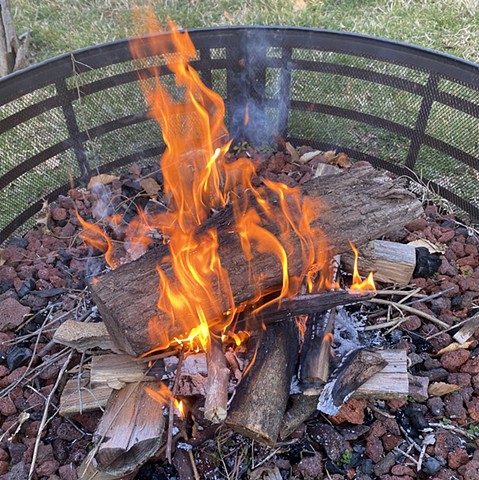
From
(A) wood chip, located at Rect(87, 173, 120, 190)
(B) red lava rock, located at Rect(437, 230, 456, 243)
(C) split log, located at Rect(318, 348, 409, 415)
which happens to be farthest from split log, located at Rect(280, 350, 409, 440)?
(A) wood chip, located at Rect(87, 173, 120, 190)

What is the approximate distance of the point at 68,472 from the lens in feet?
6.01

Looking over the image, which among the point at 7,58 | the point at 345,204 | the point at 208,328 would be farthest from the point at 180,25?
the point at 208,328

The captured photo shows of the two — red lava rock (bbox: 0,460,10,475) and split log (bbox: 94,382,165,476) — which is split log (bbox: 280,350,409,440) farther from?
red lava rock (bbox: 0,460,10,475)

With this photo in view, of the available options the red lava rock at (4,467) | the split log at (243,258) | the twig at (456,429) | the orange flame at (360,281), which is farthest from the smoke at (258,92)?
the red lava rock at (4,467)

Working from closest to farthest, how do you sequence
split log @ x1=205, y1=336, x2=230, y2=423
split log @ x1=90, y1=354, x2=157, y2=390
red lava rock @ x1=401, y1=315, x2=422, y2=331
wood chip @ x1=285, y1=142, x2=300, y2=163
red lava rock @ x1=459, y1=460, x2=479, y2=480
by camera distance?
split log @ x1=205, y1=336, x2=230, y2=423, red lava rock @ x1=459, y1=460, x2=479, y2=480, split log @ x1=90, y1=354, x2=157, y2=390, red lava rock @ x1=401, y1=315, x2=422, y2=331, wood chip @ x1=285, y1=142, x2=300, y2=163

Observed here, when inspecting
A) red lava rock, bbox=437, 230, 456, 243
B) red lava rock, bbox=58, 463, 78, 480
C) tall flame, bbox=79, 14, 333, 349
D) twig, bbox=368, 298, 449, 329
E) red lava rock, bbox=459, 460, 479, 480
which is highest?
tall flame, bbox=79, 14, 333, 349

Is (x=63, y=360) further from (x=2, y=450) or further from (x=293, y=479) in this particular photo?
(x=293, y=479)

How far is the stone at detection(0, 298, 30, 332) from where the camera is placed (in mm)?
2309

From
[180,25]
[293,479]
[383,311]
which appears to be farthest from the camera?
[180,25]

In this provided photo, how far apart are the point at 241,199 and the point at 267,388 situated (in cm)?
77

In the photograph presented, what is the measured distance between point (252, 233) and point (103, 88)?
4.80ft

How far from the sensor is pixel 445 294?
2410 mm

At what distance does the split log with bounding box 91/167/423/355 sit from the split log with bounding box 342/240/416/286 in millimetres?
241

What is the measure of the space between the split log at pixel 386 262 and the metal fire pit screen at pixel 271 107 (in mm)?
679
